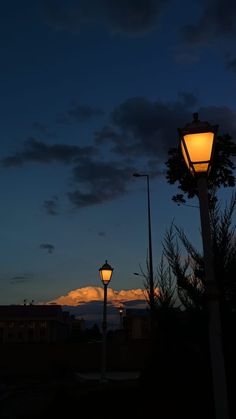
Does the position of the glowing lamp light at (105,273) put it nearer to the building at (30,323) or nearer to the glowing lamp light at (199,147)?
→ the glowing lamp light at (199,147)

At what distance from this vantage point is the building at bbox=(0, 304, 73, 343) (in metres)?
78.2

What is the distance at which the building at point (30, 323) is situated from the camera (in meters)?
78.2

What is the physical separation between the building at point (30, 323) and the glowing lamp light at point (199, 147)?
247ft

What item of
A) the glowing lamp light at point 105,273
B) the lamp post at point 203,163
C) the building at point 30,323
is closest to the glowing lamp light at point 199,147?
the lamp post at point 203,163

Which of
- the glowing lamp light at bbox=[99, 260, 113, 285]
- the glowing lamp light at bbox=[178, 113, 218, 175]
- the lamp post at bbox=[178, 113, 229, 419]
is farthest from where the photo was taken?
the glowing lamp light at bbox=[99, 260, 113, 285]

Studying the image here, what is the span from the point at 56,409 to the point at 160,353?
109 inches

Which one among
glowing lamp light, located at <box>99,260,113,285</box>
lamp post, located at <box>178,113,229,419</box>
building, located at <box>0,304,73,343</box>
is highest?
building, located at <box>0,304,73,343</box>

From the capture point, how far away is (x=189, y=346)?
31.6ft

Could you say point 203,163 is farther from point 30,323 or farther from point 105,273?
point 30,323

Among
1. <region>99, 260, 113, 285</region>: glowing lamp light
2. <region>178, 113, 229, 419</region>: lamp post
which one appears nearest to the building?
<region>99, 260, 113, 285</region>: glowing lamp light

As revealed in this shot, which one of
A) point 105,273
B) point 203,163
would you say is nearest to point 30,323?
point 105,273

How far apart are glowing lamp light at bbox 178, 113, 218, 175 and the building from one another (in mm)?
75202

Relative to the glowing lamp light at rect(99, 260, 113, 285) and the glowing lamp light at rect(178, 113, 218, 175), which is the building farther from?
the glowing lamp light at rect(178, 113, 218, 175)

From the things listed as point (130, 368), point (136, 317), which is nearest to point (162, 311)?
point (130, 368)
